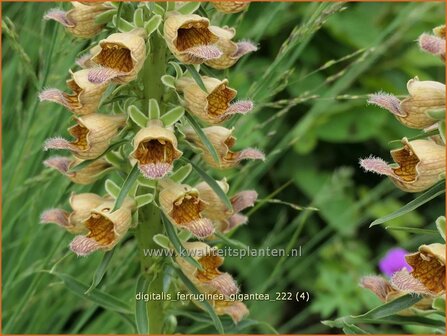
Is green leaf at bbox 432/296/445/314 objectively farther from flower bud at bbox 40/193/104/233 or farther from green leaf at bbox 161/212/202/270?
flower bud at bbox 40/193/104/233

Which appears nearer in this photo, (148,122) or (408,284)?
(408,284)

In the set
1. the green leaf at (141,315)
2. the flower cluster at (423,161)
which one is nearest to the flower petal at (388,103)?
the flower cluster at (423,161)

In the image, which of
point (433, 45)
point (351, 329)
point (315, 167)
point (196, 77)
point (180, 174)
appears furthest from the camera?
point (315, 167)

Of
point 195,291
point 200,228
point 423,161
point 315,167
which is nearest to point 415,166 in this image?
point 423,161

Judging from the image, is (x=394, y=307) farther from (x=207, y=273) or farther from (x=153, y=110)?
(x=153, y=110)

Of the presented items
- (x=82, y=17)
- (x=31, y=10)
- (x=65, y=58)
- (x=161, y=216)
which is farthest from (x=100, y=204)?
(x=31, y=10)

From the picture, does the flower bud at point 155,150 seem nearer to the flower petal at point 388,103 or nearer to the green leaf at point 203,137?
the green leaf at point 203,137

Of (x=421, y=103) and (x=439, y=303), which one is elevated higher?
(x=421, y=103)
